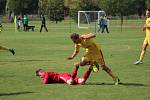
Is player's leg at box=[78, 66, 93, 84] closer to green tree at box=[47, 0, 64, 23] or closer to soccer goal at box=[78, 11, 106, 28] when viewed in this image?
soccer goal at box=[78, 11, 106, 28]

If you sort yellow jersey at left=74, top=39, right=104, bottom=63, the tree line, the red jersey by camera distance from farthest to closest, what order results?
1. the tree line
2. the red jersey
3. yellow jersey at left=74, top=39, right=104, bottom=63

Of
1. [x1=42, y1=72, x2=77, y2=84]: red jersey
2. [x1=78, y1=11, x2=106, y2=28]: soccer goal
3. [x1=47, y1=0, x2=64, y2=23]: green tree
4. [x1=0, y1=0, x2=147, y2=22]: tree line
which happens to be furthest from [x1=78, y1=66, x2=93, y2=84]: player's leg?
[x1=47, y1=0, x2=64, y2=23]: green tree

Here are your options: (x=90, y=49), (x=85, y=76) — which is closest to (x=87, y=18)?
(x=85, y=76)

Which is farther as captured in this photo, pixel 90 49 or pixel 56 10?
pixel 56 10

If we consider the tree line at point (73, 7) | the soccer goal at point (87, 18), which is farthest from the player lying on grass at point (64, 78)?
the tree line at point (73, 7)

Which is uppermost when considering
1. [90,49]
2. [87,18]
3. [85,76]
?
[90,49]

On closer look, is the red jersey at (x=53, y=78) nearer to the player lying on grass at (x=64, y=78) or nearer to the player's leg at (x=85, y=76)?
the player lying on grass at (x=64, y=78)

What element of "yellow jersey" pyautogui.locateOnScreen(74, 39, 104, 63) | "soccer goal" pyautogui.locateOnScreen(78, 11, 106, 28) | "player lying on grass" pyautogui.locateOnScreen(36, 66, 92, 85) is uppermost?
"yellow jersey" pyautogui.locateOnScreen(74, 39, 104, 63)

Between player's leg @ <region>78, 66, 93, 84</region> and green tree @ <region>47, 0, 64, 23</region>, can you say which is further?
green tree @ <region>47, 0, 64, 23</region>

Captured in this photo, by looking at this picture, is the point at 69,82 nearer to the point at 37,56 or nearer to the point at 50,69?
the point at 50,69

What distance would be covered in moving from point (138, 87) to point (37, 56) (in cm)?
1057

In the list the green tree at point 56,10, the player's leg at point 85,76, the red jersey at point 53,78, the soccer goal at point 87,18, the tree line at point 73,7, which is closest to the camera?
the player's leg at point 85,76

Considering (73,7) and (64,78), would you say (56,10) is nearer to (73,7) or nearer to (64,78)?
(73,7)

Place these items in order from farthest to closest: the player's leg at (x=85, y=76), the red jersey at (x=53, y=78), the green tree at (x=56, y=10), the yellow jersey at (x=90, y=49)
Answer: the green tree at (x=56, y=10) → the red jersey at (x=53, y=78) → the player's leg at (x=85, y=76) → the yellow jersey at (x=90, y=49)
